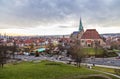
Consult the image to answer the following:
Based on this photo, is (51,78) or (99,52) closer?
(51,78)

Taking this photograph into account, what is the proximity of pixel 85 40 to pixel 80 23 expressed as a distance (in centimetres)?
2817

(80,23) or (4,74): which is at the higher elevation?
(80,23)

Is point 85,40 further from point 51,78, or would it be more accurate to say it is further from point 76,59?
point 51,78

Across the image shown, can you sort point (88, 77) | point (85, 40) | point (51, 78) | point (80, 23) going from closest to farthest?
1. point (51, 78)
2. point (88, 77)
3. point (85, 40)
4. point (80, 23)

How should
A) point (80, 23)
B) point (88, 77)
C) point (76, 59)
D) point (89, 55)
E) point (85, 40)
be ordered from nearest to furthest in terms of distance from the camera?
point (88, 77)
point (76, 59)
point (89, 55)
point (85, 40)
point (80, 23)

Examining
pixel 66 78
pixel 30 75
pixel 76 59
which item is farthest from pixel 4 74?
pixel 76 59

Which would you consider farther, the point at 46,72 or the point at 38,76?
the point at 46,72

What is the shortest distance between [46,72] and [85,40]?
122 m

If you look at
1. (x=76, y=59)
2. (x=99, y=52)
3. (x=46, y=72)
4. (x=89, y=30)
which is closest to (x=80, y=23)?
(x=89, y=30)

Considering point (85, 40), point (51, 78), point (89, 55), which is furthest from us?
point (85, 40)

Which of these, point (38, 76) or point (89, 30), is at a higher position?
point (89, 30)

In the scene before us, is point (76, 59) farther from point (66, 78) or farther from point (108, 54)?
point (108, 54)

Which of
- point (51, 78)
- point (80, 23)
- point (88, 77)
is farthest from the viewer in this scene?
point (80, 23)

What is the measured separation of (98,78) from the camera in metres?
44.6
